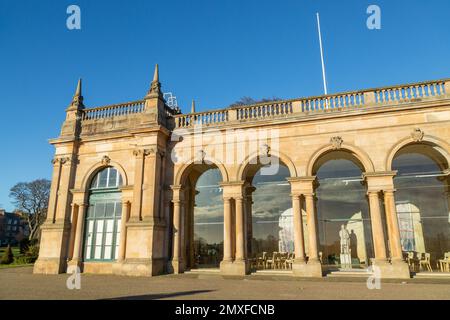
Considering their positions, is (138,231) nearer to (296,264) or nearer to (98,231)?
(98,231)

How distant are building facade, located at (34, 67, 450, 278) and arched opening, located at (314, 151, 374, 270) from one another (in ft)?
0.28

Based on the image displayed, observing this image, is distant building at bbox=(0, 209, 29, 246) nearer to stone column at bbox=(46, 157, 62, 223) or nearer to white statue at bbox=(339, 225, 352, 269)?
stone column at bbox=(46, 157, 62, 223)

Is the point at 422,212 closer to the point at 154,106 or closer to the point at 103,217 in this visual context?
the point at 154,106

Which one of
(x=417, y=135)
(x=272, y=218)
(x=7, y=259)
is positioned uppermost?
(x=417, y=135)

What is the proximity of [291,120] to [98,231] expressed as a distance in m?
11.4

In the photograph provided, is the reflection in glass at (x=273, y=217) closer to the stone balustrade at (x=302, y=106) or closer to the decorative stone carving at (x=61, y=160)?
the stone balustrade at (x=302, y=106)

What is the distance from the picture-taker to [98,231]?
16.7m

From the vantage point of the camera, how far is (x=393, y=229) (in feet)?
42.0

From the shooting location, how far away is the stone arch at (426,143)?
1297 cm

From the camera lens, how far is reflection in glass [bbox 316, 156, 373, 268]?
62.7 ft

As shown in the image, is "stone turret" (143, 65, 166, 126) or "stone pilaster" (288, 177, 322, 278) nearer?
"stone pilaster" (288, 177, 322, 278)

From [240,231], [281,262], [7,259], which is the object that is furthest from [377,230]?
[7,259]

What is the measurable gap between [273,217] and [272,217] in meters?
0.08

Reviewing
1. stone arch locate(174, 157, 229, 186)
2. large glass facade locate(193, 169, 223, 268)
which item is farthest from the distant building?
stone arch locate(174, 157, 229, 186)
